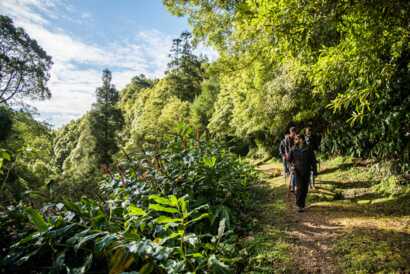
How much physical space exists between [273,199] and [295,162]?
1.67 metres

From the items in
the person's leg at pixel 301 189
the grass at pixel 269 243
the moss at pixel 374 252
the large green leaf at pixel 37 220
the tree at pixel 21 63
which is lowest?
the grass at pixel 269 243

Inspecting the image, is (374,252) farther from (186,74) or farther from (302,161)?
(186,74)

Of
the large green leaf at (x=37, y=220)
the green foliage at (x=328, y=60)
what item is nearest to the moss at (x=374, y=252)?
the green foliage at (x=328, y=60)

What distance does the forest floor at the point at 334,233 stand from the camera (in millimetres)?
2930

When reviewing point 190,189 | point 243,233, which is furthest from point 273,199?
point 190,189

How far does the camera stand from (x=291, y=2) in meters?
2.79

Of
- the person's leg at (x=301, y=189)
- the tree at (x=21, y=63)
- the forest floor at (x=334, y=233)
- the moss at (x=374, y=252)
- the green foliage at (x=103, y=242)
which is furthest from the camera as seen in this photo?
the tree at (x=21, y=63)

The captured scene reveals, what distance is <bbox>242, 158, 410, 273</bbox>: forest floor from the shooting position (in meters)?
2.93

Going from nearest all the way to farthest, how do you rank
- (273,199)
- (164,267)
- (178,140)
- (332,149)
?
(164,267), (178,140), (273,199), (332,149)

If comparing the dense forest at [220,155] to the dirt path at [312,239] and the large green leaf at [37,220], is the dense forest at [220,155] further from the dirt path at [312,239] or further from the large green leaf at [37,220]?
the dirt path at [312,239]

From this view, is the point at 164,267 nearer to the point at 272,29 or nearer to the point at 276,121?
the point at 272,29

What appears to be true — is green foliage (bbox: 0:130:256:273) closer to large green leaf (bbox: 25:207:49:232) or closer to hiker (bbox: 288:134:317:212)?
large green leaf (bbox: 25:207:49:232)

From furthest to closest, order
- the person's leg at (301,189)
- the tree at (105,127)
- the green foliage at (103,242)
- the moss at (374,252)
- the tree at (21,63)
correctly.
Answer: the tree at (105,127), the tree at (21,63), the person's leg at (301,189), the moss at (374,252), the green foliage at (103,242)

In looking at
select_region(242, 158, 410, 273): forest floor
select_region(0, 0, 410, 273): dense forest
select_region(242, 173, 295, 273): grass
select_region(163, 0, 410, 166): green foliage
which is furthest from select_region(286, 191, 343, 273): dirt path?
select_region(163, 0, 410, 166): green foliage
